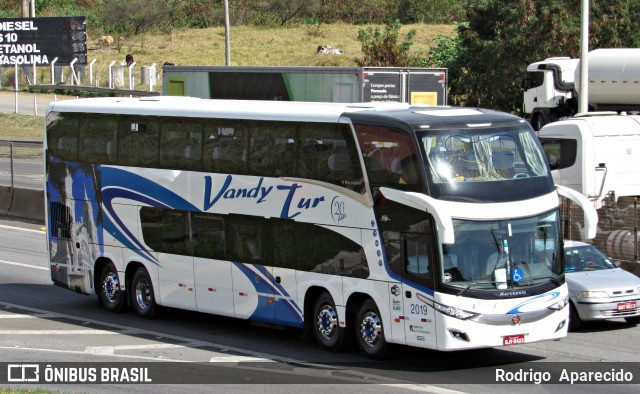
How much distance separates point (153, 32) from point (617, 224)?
6573 cm

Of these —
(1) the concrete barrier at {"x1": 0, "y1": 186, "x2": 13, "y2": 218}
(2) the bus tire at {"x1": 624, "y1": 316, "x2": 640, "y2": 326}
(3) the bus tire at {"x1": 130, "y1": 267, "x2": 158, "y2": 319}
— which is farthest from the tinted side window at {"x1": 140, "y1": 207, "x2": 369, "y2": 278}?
(1) the concrete barrier at {"x1": 0, "y1": 186, "x2": 13, "y2": 218}

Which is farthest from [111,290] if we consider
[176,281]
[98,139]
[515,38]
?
[515,38]

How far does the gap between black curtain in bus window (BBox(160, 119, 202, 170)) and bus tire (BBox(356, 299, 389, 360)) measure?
14.2 feet

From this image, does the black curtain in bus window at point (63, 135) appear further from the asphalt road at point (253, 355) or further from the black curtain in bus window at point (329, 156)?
the black curtain in bus window at point (329, 156)

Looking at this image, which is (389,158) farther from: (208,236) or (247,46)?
(247,46)

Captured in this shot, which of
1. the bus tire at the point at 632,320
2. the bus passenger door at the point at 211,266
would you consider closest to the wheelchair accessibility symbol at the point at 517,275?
the bus tire at the point at 632,320

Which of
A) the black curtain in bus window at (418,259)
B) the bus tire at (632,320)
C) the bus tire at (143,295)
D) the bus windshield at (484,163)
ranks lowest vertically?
the bus tire at (632,320)

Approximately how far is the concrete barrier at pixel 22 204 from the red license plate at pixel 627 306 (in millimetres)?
19573

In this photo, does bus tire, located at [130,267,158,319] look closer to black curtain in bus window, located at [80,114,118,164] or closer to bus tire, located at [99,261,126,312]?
bus tire, located at [99,261,126,312]

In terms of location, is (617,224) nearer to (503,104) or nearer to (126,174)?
(126,174)

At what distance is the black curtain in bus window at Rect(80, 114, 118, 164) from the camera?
770 inches

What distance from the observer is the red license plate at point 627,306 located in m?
17.4

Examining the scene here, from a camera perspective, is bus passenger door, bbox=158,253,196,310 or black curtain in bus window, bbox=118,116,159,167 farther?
black curtain in bus window, bbox=118,116,159,167

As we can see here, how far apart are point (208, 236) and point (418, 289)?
15.7ft
